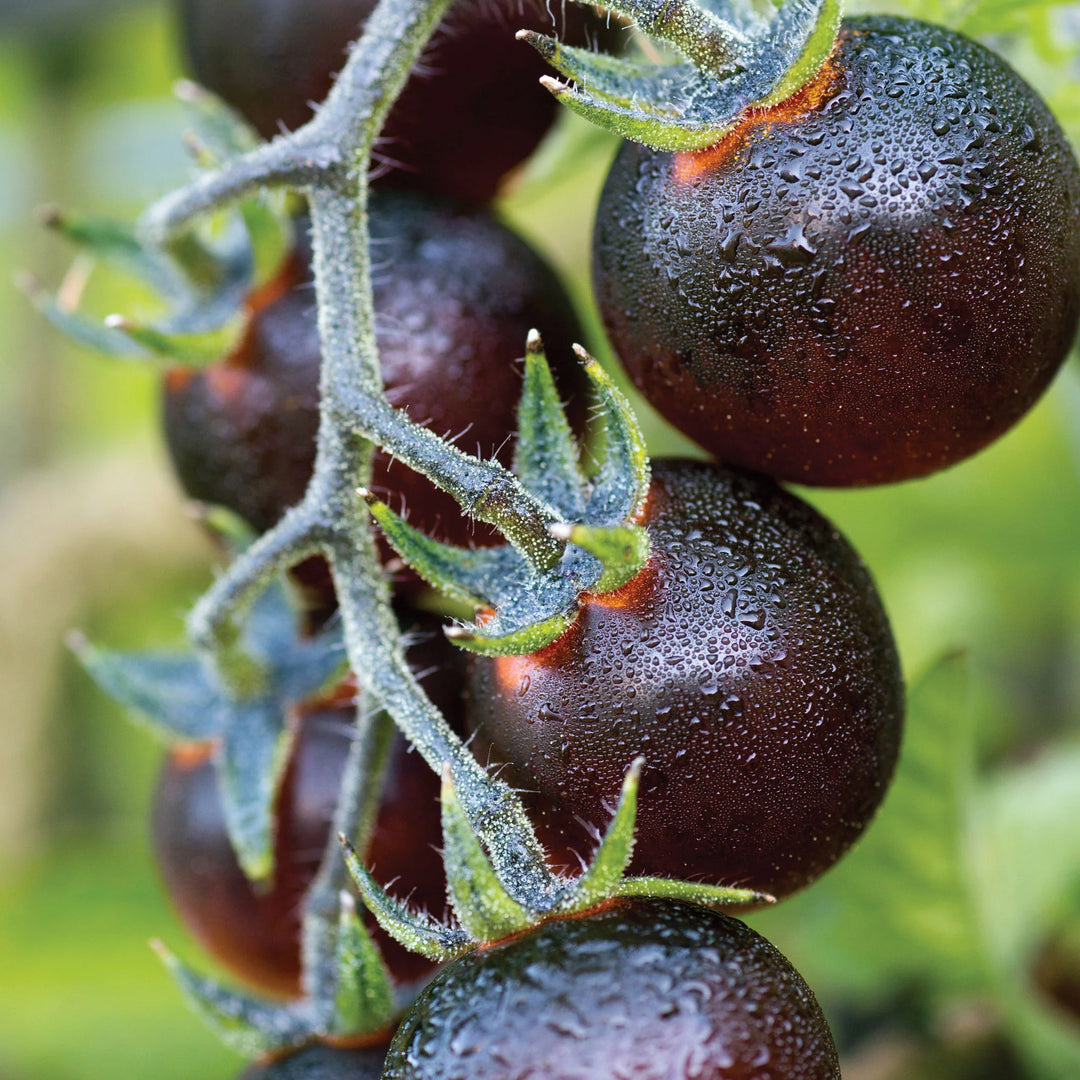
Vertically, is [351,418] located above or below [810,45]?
below

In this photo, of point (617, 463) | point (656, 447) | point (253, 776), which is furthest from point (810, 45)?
point (656, 447)

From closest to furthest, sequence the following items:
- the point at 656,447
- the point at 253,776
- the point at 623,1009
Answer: the point at 623,1009, the point at 253,776, the point at 656,447

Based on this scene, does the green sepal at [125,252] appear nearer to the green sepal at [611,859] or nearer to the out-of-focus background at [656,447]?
the out-of-focus background at [656,447]

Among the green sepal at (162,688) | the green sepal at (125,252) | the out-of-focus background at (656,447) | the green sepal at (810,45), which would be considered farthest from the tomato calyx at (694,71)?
the green sepal at (162,688)

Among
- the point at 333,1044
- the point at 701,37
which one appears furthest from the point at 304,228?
the point at 333,1044

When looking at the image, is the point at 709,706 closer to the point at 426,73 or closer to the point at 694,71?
the point at 694,71

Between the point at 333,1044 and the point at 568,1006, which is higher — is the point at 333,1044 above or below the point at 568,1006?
below

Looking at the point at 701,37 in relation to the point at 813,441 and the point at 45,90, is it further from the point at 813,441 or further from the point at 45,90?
the point at 45,90
